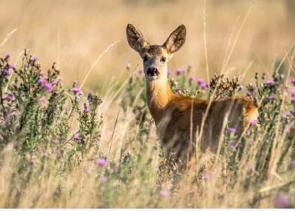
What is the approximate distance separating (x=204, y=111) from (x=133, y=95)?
3.97ft

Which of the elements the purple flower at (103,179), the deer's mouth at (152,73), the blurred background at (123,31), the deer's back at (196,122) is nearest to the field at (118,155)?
the purple flower at (103,179)

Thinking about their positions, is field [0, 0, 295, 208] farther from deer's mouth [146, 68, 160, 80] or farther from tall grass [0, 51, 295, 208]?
deer's mouth [146, 68, 160, 80]

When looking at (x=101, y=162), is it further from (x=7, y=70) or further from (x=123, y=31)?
(x=123, y=31)

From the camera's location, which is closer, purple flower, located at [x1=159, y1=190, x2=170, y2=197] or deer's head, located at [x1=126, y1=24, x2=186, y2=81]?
purple flower, located at [x1=159, y1=190, x2=170, y2=197]

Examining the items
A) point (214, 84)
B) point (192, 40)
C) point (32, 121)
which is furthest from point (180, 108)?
point (192, 40)

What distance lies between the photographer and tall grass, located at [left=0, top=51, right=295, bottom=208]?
6.42 meters

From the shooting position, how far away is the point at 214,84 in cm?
843

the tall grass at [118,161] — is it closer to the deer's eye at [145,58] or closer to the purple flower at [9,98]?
the purple flower at [9,98]

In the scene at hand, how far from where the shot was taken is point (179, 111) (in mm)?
8508

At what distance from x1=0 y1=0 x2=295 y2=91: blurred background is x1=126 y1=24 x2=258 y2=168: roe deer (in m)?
5.87

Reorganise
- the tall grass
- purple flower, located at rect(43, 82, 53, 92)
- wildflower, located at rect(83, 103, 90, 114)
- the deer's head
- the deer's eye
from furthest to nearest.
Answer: the deer's eye, the deer's head, wildflower, located at rect(83, 103, 90, 114), purple flower, located at rect(43, 82, 53, 92), the tall grass

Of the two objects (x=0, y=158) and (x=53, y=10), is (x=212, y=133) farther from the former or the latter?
(x=53, y=10)

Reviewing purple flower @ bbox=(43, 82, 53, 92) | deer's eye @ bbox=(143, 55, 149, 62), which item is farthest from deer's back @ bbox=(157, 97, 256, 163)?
purple flower @ bbox=(43, 82, 53, 92)

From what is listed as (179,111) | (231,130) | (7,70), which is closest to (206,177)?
(231,130)
